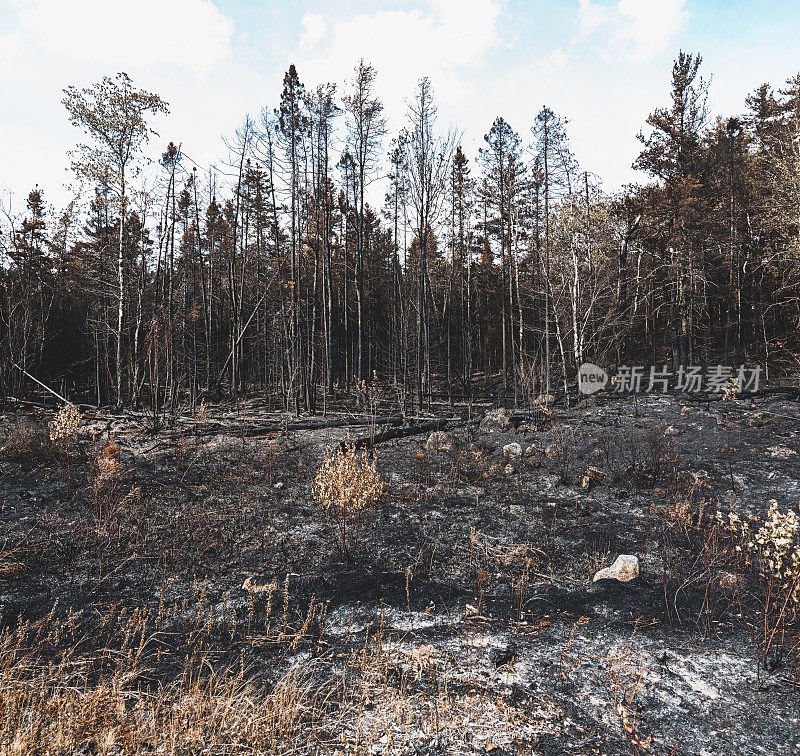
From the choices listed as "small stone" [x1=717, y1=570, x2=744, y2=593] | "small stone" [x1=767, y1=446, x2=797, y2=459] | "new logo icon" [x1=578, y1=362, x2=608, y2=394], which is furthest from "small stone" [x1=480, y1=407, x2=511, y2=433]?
"new logo icon" [x1=578, y1=362, x2=608, y2=394]

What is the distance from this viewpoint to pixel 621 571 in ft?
→ 14.9

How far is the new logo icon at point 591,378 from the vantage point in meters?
16.5

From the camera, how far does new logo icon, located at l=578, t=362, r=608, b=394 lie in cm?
1650

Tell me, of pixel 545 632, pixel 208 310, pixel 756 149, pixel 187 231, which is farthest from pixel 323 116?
pixel 756 149

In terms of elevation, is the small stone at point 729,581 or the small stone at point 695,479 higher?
the small stone at point 695,479

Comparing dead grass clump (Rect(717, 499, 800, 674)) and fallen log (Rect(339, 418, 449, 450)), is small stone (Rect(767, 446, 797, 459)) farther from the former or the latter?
fallen log (Rect(339, 418, 449, 450))

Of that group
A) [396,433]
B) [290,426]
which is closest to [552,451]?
[396,433]

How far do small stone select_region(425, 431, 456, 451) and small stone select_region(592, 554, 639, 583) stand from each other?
16.1ft

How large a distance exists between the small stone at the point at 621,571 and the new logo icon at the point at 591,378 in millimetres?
12550

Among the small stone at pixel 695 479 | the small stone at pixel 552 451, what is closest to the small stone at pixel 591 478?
the small stone at pixel 552 451

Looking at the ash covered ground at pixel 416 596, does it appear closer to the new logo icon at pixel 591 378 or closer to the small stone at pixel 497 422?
the small stone at pixel 497 422

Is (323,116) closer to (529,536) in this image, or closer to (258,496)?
(258,496)

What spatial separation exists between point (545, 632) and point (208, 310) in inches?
829

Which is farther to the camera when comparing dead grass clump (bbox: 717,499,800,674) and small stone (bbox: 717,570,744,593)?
small stone (bbox: 717,570,744,593)
